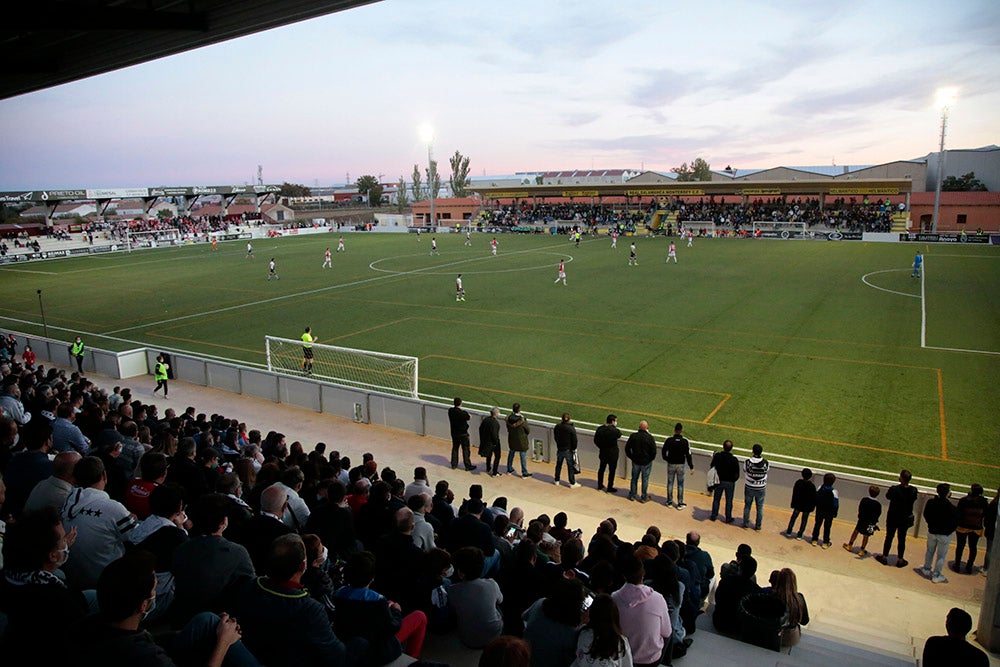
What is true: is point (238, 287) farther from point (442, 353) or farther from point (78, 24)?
point (78, 24)

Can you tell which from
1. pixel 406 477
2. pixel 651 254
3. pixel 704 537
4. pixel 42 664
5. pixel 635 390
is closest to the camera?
pixel 42 664

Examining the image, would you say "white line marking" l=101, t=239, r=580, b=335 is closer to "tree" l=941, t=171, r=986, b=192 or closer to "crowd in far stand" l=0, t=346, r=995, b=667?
"crowd in far stand" l=0, t=346, r=995, b=667

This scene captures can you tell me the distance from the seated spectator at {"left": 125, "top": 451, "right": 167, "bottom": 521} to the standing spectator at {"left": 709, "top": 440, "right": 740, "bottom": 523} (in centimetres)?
869

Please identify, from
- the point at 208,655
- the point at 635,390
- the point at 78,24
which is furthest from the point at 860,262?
the point at 208,655

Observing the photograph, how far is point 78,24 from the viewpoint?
44.9 ft

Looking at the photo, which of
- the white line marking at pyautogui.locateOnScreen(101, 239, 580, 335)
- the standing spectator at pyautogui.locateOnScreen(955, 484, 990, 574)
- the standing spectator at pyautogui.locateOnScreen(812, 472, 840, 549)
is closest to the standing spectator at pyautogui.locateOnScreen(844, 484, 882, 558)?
the standing spectator at pyautogui.locateOnScreen(812, 472, 840, 549)

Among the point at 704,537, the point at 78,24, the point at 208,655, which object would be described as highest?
the point at 78,24

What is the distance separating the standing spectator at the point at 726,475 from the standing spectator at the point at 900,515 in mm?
2308

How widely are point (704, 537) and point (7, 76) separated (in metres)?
23.5

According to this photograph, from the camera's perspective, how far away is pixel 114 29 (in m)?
14.4

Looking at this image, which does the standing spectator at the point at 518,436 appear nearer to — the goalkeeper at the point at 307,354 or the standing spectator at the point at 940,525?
the standing spectator at the point at 940,525

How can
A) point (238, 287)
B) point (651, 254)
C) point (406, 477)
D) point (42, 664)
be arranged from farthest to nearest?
1. point (651, 254)
2. point (238, 287)
3. point (406, 477)
4. point (42, 664)

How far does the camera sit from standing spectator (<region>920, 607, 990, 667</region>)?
496 cm

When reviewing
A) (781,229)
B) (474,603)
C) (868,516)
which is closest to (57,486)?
(474,603)
